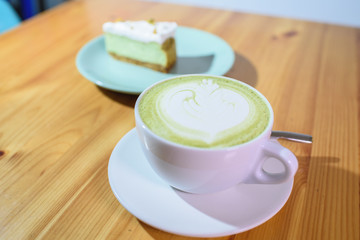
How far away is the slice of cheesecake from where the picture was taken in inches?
34.7

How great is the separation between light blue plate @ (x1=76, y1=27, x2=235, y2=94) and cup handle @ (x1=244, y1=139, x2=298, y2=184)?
0.37 meters

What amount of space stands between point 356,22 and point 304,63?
3.37 feet

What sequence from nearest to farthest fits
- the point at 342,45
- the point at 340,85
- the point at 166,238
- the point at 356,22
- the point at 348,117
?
the point at 166,238, the point at 348,117, the point at 340,85, the point at 342,45, the point at 356,22

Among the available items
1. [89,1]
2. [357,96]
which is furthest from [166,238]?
[89,1]

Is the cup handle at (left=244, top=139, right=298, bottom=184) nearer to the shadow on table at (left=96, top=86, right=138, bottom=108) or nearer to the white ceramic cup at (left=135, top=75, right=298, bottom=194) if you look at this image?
the white ceramic cup at (left=135, top=75, right=298, bottom=194)

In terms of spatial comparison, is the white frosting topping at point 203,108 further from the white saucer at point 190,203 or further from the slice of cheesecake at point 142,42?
the slice of cheesecake at point 142,42

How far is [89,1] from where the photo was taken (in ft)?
4.32

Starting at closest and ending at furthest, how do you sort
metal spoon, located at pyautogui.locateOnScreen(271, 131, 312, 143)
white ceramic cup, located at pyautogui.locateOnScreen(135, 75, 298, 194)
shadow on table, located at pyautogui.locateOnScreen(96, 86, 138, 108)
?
1. white ceramic cup, located at pyautogui.locateOnScreen(135, 75, 298, 194)
2. metal spoon, located at pyautogui.locateOnScreen(271, 131, 312, 143)
3. shadow on table, located at pyautogui.locateOnScreen(96, 86, 138, 108)

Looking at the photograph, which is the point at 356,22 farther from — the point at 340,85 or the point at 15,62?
the point at 15,62

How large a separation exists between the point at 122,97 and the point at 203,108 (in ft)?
1.04

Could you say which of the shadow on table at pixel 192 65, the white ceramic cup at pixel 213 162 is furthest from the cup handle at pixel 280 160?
the shadow on table at pixel 192 65

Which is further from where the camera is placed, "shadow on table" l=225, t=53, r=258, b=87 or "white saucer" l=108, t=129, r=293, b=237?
"shadow on table" l=225, t=53, r=258, b=87

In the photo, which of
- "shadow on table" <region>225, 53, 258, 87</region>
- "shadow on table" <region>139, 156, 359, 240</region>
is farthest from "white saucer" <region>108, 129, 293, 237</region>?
"shadow on table" <region>225, 53, 258, 87</region>

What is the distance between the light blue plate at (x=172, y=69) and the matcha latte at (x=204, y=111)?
0.24 meters
